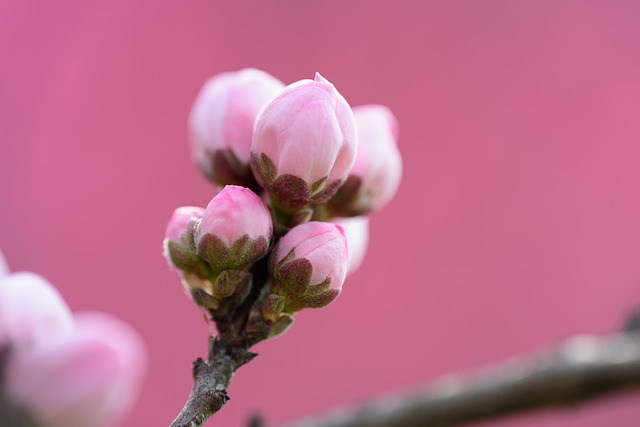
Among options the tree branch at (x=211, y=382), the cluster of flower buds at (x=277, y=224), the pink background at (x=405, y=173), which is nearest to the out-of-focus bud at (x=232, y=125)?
the cluster of flower buds at (x=277, y=224)

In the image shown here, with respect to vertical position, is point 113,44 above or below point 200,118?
above

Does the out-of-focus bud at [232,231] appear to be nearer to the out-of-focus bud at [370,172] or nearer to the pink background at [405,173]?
the out-of-focus bud at [370,172]

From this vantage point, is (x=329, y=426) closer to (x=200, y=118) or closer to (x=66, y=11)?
(x=200, y=118)

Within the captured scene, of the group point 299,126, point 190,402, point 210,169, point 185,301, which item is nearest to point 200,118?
point 210,169

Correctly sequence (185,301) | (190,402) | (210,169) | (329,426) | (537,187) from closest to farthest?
(190,402) < (210,169) < (329,426) < (185,301) < (537,187)

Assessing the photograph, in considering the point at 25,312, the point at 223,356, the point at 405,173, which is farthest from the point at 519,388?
the point at 405,173

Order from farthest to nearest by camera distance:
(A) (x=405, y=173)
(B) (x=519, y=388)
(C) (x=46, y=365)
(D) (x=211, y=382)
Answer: (A) (x=405, y=173), (B) (x=519, y=388), (C) (x=46, y=365), (D) (x=211, y=382)

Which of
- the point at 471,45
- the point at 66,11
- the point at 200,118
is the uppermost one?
the point at 66,11

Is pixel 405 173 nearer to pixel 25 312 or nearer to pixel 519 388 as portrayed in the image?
pixel 519 388
